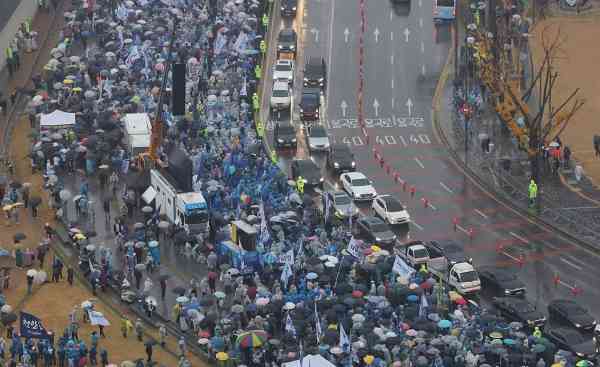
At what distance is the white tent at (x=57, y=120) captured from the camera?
121000 millimetres

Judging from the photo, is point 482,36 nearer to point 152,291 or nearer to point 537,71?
point 537,71

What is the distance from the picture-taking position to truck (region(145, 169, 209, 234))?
107062 mm

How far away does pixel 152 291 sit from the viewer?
103m

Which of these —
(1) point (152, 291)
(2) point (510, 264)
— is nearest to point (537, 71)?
(2) point (510, 264)

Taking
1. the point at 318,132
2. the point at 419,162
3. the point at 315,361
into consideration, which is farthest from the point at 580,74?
the point at 315,361

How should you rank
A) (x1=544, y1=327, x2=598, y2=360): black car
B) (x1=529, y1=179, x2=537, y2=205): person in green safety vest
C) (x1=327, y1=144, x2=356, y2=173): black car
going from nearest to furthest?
(x1=544, y1=327, x2=598, y2=360): black car
(x1=529, y1=179, x2=537, y2=205): person in green safety vest
(x1=327, y1=144, x2=356, y2=173): black car

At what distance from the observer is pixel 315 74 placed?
5256 inches

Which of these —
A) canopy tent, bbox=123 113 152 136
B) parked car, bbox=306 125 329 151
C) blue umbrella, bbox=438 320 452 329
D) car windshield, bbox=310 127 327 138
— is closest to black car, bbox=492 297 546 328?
blue umbrella, bbox=438 320 452 329

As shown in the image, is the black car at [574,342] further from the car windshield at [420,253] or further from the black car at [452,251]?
the car windshield at [420,253]

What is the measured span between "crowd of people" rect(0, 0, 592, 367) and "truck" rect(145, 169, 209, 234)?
619mm

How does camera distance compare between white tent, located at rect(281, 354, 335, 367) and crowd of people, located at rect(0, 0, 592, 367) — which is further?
crowd of people, located at rect(0, 0, 592, 367)

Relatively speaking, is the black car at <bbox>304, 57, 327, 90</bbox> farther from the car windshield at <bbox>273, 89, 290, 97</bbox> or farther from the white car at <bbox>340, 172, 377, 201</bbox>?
the white car at <bbox>340, 172, 377, 201</bbox>

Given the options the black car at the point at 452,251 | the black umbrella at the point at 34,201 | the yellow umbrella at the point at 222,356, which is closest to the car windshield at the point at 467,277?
the black car at the point at 452,251

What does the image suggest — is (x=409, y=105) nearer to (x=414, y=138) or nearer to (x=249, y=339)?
(x=414, y=138)
